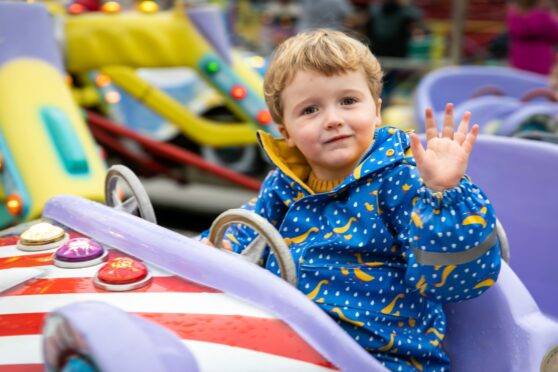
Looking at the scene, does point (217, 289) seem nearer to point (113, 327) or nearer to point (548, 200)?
point (113, 327)

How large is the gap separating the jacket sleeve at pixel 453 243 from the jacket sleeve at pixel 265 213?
11.3 inches

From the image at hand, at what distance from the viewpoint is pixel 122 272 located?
0.83 meters

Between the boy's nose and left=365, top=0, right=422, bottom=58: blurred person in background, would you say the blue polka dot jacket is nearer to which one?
the boy's nose

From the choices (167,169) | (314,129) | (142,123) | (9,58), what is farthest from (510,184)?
(142,123)

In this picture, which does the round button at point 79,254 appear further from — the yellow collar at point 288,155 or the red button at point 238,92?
the red button at point 238,92

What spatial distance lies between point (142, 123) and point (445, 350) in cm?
246

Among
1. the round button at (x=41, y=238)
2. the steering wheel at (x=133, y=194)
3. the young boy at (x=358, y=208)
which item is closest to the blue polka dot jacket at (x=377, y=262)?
the young boy at (x=358, y=208)

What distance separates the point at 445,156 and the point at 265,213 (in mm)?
363

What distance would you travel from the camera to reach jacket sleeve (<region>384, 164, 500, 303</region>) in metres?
0.80

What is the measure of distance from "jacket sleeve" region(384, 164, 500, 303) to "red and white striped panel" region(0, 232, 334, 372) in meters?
0.18

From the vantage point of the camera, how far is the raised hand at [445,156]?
2.69 feet

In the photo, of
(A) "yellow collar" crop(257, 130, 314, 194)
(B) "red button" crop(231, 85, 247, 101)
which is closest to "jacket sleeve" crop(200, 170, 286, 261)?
(A) "yellow collar" crop(257, 130, 314, 194)

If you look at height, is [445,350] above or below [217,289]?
below

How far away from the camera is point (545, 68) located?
3752 mm
